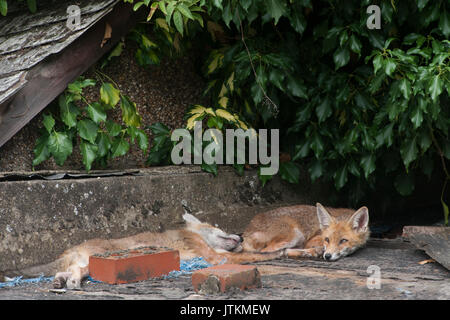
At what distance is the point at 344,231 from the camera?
512 cm

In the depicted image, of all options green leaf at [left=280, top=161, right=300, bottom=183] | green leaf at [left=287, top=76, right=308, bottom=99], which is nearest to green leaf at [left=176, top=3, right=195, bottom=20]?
green leaf at [left=287, top=76, right=308, bottom=99]

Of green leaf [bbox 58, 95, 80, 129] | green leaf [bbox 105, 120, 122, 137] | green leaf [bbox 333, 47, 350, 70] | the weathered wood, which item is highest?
green leaf [bbox 333, 47, 350, 70]

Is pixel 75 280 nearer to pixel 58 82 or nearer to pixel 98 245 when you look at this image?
pixel 98 245

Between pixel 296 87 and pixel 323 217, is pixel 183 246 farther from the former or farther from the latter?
pixel 296 87

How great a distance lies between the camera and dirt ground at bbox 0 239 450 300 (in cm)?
344

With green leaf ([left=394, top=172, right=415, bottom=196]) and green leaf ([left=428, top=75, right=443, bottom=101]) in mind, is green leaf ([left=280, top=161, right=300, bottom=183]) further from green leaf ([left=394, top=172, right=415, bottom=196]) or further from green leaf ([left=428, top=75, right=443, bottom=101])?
Answer: green leaf ([left=428, top=75, right=443, bottom=101])

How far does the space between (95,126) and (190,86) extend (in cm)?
154

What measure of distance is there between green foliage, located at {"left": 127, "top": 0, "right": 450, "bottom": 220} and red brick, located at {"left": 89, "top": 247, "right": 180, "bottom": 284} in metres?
1.90

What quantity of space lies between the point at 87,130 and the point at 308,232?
225 cm

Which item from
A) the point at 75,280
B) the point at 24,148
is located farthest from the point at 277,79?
the point at 75,280

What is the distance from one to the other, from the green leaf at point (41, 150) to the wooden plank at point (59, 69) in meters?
0.29

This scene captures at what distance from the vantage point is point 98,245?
4.46m

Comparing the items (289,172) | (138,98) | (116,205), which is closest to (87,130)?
(116,205)

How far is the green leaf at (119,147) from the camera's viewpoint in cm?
505
